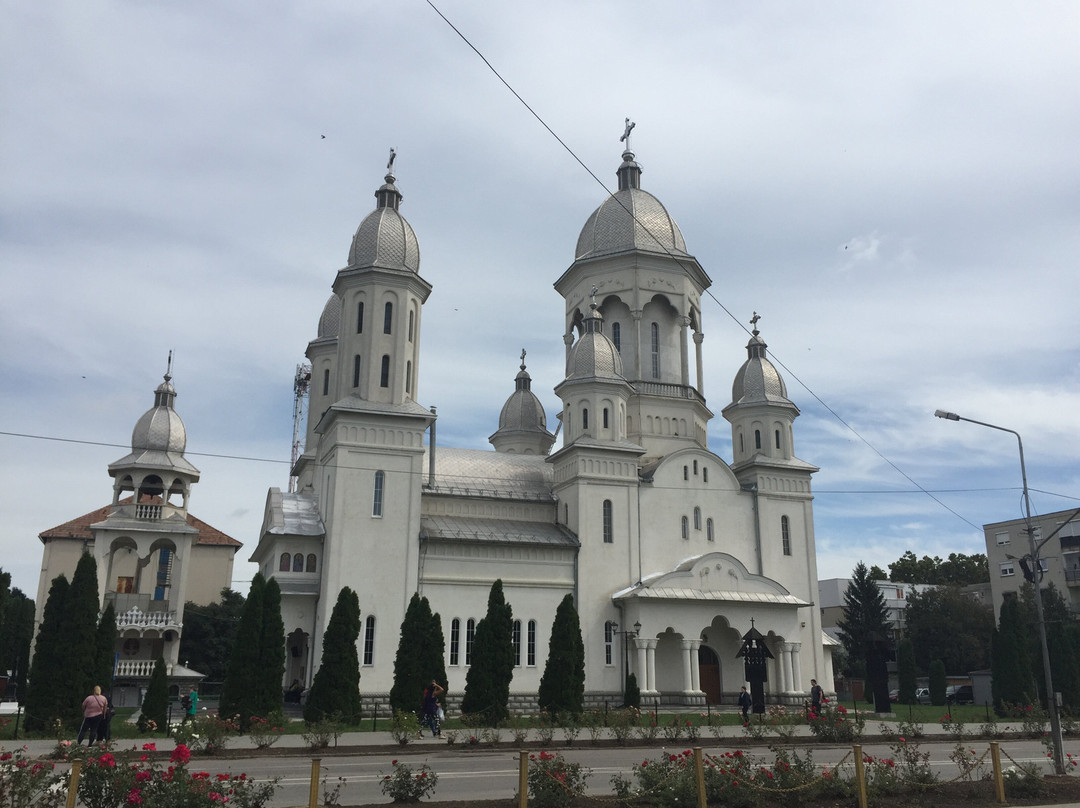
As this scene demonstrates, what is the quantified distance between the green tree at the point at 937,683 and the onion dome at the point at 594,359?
1024 inches

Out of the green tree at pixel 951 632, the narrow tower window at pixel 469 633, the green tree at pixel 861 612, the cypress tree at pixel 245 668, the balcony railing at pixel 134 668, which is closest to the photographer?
the cypress tree at pixel 245 668

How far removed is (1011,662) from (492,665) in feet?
86.4

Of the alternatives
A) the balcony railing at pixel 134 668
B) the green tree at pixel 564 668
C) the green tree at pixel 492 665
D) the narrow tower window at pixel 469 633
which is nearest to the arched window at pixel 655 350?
the narrow tower window at pixel 469 633

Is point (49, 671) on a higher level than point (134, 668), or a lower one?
higher

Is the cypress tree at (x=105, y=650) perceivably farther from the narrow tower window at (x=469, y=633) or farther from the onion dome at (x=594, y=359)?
the onion dome at (x=594, y=359)

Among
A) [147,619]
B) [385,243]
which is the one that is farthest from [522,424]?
[147,619]

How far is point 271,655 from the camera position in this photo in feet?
92.7

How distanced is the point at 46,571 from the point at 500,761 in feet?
178

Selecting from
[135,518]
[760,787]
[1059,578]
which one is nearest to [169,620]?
[135,518]

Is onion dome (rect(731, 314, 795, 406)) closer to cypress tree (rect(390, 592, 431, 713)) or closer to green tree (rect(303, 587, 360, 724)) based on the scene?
cypress tree (rect(390, 592, 431, 713))

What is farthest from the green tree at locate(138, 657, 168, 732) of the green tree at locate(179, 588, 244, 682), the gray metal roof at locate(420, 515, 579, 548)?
the green tree at locate(179, 588, 244, 682)

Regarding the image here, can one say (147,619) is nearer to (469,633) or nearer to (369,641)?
(369,641)

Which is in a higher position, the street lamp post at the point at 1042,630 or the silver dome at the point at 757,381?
the silver dome at the point at 757,381

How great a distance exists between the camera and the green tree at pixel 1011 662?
138ft
